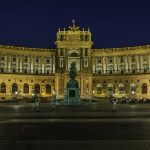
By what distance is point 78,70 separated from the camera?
15725cm

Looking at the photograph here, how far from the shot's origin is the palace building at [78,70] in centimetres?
14938

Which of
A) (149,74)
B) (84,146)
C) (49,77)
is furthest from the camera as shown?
(49,77)

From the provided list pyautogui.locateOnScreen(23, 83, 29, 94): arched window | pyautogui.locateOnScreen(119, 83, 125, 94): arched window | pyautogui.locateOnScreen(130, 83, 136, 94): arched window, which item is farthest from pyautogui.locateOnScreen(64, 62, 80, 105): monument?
pyautogui.locateOnScreen(119, 83, 125, 94): arched window

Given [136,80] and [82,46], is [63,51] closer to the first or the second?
[82,46]

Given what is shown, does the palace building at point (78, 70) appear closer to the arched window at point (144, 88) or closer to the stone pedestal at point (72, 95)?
the arched window at point (144, 88)

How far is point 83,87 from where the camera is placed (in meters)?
152

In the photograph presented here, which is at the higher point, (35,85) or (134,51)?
(134,51)

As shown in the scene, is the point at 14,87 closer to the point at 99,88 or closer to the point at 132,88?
the point at 99,88

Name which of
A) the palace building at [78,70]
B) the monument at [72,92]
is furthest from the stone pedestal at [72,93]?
the palace building at [78,70]

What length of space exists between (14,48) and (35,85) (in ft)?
54.1

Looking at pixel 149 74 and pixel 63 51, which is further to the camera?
pixel 63 51

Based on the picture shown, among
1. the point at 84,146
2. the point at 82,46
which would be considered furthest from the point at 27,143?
the point at 82,46

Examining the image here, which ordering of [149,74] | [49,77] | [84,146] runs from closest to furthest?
[84,146], [149,74], [49,77]

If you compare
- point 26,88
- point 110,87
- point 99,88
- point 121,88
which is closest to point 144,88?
point 121,88
